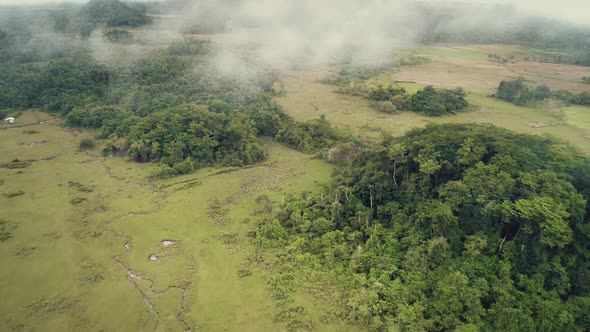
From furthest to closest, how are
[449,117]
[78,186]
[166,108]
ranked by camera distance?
[449,117] → [166,108] → [78,186]

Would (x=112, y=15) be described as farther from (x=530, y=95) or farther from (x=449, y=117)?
(x=530, y=95)

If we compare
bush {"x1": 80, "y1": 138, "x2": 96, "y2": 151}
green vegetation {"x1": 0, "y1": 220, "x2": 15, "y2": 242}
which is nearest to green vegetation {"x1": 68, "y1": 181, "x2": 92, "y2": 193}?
green vegetation {"x1": 0, "y1": 220, "x2": 15, "y2": 242}

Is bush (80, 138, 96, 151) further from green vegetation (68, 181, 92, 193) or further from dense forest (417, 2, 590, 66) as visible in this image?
dense forest (417, 2, 590, 66)

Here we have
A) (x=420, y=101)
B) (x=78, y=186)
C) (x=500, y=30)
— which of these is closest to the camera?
(x=78, y=186)

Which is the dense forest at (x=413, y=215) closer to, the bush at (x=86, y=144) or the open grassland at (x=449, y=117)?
the bush at (x=86, y=144)

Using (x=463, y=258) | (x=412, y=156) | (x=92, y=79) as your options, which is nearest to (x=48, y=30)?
(x=92, y=79)

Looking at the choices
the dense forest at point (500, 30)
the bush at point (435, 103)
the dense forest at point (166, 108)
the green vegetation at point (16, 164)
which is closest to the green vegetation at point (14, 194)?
the green vegetation at point (16, 164)

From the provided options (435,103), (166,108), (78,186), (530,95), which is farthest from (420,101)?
(78,186)

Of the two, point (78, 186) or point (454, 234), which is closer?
point (454, 234)
